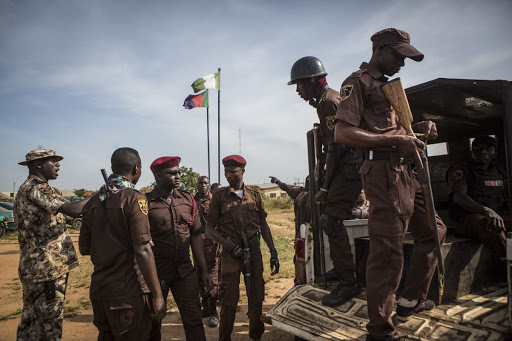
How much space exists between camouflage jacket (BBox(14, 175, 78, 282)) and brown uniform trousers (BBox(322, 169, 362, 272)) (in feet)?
9.71

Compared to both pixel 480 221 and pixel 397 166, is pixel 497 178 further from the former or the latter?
pixel 397 166

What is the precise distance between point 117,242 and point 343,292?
201 centimetres

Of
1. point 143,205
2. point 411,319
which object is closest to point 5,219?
point 143,205

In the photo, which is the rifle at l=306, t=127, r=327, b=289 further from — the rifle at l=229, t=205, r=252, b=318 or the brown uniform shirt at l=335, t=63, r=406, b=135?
the brown uniform shirt at l=335, t=63, r=406, b=135

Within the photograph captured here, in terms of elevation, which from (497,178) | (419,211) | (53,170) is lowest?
(419,211)

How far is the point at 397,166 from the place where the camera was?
2.45m

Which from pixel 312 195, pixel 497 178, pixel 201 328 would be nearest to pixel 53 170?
pixel 201 328

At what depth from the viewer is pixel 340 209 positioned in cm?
325

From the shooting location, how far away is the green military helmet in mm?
3564

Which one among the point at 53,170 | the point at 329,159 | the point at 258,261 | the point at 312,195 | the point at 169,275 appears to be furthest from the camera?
the point at 258,261

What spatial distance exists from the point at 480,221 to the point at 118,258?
345 centimetres

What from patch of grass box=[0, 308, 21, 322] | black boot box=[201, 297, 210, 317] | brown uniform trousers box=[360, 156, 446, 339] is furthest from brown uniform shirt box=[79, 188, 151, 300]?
patch of grass box=[0, 308, 21, 322]

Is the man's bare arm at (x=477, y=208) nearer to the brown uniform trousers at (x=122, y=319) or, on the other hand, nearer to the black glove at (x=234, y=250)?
the black glove at (x=234, y=250)

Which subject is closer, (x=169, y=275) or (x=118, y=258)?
(x=118, y=258)
